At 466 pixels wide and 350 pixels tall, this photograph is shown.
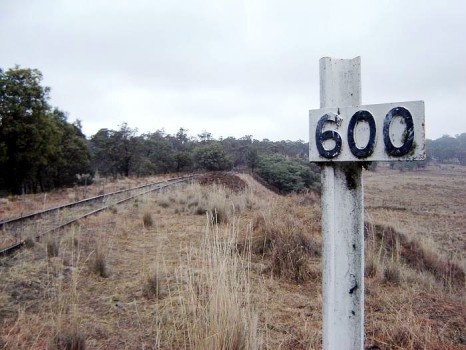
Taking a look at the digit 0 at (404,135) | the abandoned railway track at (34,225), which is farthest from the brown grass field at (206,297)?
the digit 0 at (404,135)

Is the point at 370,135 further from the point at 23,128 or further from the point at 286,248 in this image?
the point at 23,128

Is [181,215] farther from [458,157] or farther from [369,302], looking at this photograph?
[458,157]

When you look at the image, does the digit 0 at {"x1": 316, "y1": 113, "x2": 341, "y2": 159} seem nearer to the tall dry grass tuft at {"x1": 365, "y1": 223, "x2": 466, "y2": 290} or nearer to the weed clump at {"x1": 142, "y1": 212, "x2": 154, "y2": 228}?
the tall dry grass tuft at {"x1": 365, "y1": 223, "x2": 466, "y2": 290}

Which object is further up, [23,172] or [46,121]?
[46,121]

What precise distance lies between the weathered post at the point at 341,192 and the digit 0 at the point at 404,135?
8cm

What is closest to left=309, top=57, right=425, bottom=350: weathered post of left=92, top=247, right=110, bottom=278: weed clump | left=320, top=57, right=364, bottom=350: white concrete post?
left=320, top=57, right=364, bottom=350: white concrete post

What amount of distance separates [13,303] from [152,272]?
1.43m

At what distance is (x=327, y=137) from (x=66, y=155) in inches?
1569

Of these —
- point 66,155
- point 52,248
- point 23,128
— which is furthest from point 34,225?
point 66,155

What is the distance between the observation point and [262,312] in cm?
358

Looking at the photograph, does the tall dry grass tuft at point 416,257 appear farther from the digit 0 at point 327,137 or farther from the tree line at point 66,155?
the tree line at point 66,155

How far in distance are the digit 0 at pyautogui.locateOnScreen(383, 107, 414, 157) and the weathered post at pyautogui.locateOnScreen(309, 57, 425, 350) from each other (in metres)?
0.08

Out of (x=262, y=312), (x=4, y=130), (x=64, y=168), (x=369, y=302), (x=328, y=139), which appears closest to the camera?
(x=328, y=139)

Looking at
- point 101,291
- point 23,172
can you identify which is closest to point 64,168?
point 23,172
